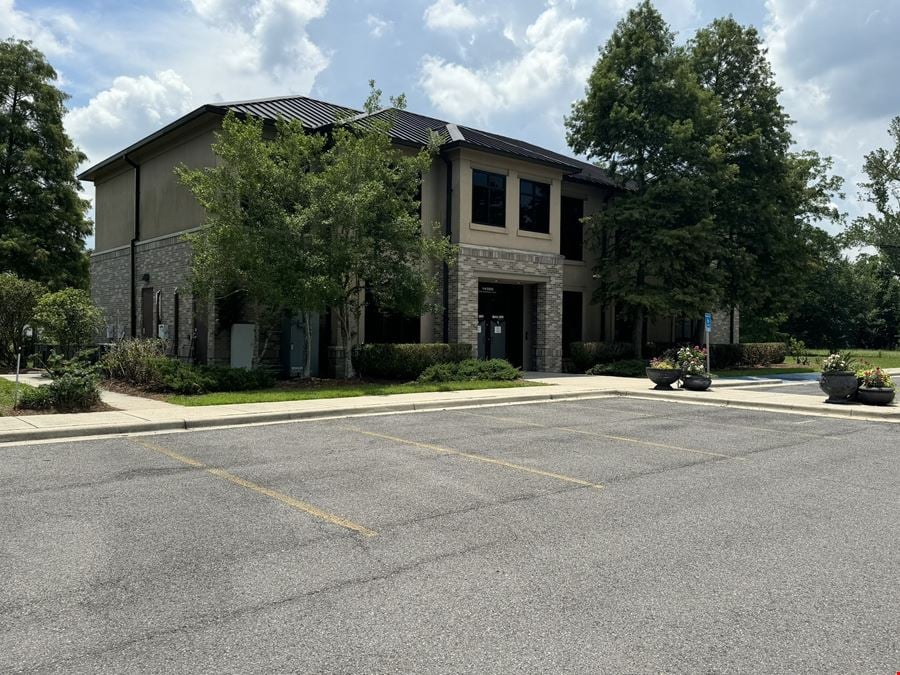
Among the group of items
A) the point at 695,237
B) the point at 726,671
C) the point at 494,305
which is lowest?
the point at 726,671

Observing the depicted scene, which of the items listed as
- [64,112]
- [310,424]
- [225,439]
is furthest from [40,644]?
[64,112]

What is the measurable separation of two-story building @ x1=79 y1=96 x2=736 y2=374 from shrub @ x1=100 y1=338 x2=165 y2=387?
2.31m

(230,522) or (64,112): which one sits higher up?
(64,112)

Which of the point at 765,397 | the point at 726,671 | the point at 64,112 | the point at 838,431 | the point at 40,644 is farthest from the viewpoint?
the point at 64,112

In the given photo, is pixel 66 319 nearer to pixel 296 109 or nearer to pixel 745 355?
pixel 296 109

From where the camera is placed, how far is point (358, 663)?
338 centimetres

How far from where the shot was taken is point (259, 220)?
1744 cm

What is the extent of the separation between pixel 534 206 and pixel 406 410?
13.2 meters

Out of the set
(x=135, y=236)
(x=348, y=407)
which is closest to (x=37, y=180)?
(x=135, y=236)

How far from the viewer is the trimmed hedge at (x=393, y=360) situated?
20.1m

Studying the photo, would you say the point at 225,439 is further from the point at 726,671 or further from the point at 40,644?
the point at 726,671

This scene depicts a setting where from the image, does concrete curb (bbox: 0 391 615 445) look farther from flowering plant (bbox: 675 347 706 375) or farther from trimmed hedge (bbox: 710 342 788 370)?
trimmed hedge (bbox: 710 342 788 370)

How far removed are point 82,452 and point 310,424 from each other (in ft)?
12.6

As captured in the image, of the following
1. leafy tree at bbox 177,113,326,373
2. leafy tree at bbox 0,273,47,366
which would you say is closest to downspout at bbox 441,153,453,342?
leafy tree at bbox 177,113,326,373
